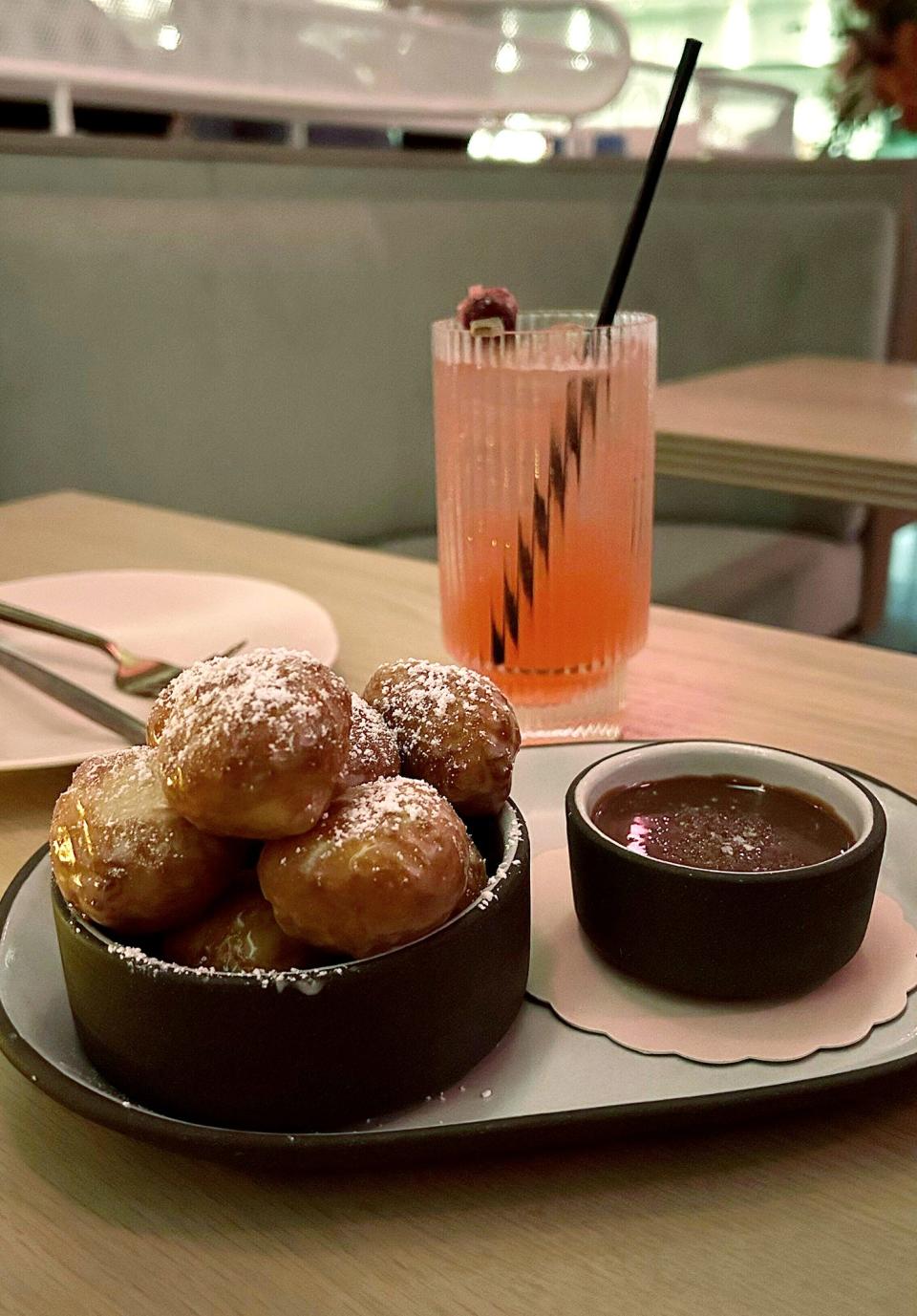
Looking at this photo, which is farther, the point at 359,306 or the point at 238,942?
the point at 359,306

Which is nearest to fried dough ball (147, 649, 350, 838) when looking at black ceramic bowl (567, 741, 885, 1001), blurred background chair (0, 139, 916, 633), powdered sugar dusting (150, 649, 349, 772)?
powdered sugar dusting (150, 649, 349, 772)

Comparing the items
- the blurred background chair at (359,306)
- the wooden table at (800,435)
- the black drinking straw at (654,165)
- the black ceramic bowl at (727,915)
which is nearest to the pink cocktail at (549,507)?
the black drinking straw at (654,165)

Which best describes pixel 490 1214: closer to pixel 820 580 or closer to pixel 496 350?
pixel 496 350

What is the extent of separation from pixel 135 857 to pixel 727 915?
0.66 feet

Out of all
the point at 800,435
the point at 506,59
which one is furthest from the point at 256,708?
the point at 506,59

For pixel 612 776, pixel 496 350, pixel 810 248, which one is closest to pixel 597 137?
pixel 810 248

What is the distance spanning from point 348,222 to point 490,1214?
2094mm

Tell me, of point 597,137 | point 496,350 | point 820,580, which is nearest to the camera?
→ point 496,350

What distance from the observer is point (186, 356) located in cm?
203

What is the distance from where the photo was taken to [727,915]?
1.40 ft

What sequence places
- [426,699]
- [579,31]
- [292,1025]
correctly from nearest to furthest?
[292,1025]
[426,699]
[579,31]

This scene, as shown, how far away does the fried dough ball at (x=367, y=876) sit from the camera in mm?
370

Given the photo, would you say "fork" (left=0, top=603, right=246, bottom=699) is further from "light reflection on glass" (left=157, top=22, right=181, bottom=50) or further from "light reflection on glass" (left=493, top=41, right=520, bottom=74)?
"light reflection on glass" (left=493, top=41, right=520, bottom=74)

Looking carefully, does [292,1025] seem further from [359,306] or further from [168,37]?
[168,37]
